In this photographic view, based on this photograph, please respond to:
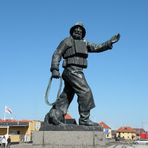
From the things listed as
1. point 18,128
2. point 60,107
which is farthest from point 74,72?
point 18,128

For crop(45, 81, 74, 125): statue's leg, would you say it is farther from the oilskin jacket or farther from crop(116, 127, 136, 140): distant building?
A: crop(116, 127, 136, 140): distant building

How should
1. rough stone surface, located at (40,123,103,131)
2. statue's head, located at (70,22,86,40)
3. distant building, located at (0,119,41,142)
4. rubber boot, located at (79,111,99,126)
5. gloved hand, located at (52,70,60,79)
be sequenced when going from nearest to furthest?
rough stone surface, located at (40,123,103,131)
rubber boot, located at (79,111,99,126)
gloved hand, located at (52,70,60,79)
statue's head, located at (70,22,86,40)
distant building, located at (0,119,41,142)

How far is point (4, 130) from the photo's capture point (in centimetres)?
5362

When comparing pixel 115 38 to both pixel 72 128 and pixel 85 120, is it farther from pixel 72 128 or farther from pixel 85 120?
pixel 72 128

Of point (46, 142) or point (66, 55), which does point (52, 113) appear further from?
point (66, 55)

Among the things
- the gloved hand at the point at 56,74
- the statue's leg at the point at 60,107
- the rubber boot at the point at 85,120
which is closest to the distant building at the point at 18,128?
the statue's leg at the point at 60,107

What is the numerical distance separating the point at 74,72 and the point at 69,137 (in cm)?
164

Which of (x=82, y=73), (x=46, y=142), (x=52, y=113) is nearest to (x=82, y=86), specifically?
(x=82, y=73)

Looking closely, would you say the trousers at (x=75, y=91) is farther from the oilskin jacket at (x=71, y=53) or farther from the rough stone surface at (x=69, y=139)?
the rough stone surface at (x=69, y=139)

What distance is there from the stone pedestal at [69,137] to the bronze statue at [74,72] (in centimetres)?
25

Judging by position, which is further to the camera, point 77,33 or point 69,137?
point 77,33

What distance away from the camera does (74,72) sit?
30.8 ft

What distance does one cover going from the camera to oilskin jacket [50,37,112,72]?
9.48 metres

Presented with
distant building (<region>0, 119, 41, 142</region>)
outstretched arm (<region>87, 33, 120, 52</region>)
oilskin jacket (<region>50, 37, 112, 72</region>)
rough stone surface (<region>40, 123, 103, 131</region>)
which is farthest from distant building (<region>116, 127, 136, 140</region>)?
rough stone surface (<region>40, 123, 103, 131</region>)
